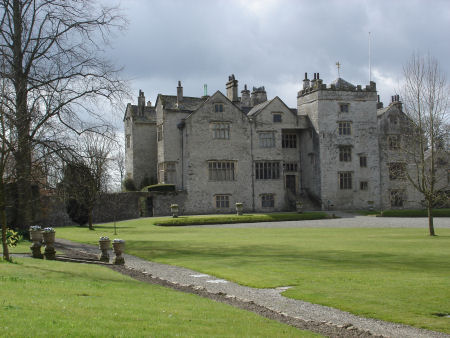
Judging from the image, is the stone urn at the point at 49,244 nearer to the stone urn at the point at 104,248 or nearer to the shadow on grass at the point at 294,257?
the stone urn at the point at 104,248

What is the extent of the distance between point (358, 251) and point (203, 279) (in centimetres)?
802

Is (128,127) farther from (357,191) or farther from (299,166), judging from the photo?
(357,191)

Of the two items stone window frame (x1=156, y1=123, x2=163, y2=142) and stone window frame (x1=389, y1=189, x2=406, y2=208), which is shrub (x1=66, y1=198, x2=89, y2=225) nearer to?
stone window frame (x1=156, y1=123, x2=163, y2=142)

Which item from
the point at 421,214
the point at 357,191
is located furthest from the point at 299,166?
the point at 421,214

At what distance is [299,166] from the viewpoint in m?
59.4

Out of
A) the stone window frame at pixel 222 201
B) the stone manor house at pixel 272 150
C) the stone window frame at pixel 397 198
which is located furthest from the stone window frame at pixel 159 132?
the stone window frame at pixel 397 198

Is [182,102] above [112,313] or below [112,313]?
above

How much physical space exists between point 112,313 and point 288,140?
167ft

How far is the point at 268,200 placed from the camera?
56.1m

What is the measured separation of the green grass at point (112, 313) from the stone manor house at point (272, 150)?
38.8 meters

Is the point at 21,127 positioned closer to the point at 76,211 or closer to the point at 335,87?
the point at 76,211

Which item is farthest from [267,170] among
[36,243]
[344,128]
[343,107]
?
[36,243]

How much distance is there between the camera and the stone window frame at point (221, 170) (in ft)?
176

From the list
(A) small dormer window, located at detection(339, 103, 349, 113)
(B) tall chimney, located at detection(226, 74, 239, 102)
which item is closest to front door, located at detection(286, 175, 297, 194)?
(A) small dormer window, located at detection(339, 103, 349, 113)
